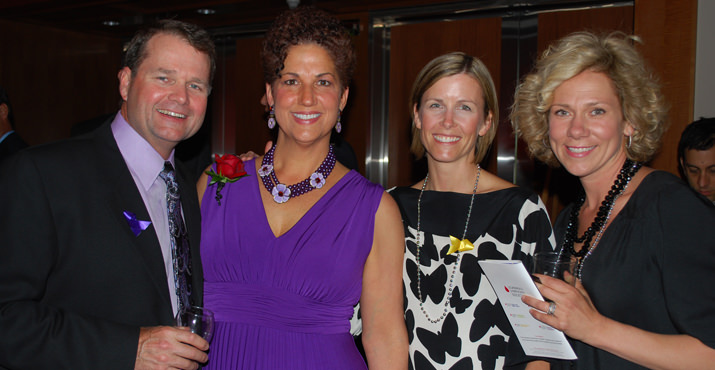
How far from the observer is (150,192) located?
194cm

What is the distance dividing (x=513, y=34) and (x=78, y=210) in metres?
4.76

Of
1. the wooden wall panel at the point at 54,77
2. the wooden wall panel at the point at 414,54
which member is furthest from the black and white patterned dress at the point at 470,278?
the wooden wall panel at the point at 54,77

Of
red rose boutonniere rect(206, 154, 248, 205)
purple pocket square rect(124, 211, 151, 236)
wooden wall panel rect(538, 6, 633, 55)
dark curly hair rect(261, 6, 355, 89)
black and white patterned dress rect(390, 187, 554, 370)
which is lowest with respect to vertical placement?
black and white patterned dress rect(390, 187, 554, 370)

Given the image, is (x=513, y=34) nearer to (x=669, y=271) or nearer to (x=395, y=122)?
(x=395, y=122)

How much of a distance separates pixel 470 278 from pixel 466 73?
86cm

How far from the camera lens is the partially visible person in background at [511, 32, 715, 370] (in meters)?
1.71

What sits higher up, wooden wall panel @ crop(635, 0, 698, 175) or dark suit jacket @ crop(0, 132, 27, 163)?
wooden wall panel @ crop(635, 0, 698, 175)

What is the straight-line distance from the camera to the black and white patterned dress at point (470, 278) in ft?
7.09

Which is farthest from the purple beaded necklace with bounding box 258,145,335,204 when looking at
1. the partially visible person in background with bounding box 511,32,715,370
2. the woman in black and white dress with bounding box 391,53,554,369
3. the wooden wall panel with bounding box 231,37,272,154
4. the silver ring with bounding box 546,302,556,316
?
the wooden wall panel with bounding box 231,37,272,154

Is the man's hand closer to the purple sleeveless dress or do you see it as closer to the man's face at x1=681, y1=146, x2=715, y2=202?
the purple sleeveless dress

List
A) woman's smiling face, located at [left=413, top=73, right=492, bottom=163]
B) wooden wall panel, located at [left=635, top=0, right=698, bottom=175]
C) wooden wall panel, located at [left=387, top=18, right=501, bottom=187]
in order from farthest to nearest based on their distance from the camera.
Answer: wooden wall panel, located at [left=387, top=18, right=501, bottom=187] < wooden wall panel, located at [left=635, top=0, right=698, bottom=175] < woman's smiling face, located at [left=413, top=73, right=492, bottom=163]

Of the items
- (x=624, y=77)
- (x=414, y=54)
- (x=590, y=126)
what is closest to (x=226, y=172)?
(x=590, y=126)

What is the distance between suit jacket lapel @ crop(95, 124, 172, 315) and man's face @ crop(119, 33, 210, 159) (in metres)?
0.17

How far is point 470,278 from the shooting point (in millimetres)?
2227
